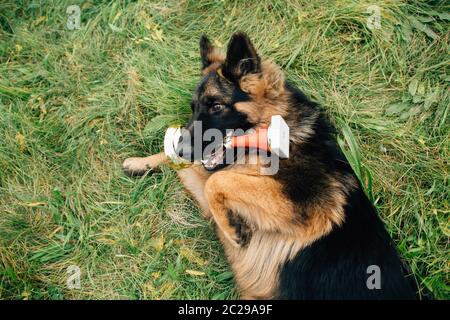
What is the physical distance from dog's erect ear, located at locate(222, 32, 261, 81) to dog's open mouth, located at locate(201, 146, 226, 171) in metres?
0.75

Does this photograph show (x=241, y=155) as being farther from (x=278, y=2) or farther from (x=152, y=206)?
(x=278, y=2)

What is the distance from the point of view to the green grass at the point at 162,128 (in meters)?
4.85

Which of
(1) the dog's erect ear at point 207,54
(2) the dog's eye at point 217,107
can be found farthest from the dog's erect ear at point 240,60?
(1) the dog's erect ear at point 207,54

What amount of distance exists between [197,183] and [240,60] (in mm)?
1509

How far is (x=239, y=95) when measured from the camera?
4234 mm

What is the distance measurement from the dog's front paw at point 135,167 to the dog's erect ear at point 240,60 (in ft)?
5.22

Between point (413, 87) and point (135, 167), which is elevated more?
point (413, 87)

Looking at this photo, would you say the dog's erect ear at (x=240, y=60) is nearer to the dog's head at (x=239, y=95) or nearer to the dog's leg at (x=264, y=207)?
the dog's head at (x=239, y=95)

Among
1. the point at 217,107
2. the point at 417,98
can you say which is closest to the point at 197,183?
the point at 217,107

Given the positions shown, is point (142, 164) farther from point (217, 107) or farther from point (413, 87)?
point (413, 87)

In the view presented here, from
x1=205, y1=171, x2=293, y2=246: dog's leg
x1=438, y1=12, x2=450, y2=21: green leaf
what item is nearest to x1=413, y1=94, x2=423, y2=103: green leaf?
x1=438, y1=12, x2=450, y2=21: green leaf

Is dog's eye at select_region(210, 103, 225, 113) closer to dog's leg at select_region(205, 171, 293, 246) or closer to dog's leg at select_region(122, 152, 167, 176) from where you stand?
dog's leg at select_region(205, 171, 293, 246)
